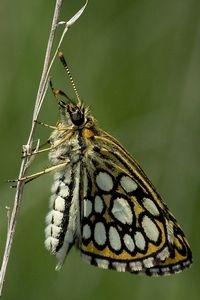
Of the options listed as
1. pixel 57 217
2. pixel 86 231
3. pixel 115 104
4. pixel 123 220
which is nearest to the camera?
pixel 57 217

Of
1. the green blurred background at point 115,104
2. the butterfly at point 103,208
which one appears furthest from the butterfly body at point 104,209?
the green blurred background at point 115,104

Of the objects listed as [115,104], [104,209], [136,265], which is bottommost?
[136,265]

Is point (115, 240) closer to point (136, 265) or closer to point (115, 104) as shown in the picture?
point (136, 265)

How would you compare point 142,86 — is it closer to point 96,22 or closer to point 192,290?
point 96,22

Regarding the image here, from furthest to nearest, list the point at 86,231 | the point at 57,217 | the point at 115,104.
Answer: the point at 115,104
the point at 86,231
the point at 57,217

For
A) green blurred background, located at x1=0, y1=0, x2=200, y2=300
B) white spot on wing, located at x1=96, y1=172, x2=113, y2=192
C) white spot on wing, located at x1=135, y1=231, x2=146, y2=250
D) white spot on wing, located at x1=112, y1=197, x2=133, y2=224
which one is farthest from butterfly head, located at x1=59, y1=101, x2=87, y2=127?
green blurred background, located at x1=0, y1=0, x2=200, y2=300

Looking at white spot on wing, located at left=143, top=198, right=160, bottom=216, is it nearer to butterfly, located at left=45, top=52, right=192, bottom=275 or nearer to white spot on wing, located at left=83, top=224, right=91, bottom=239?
butterfly, located at left=45, top=52, right=192, bottom=275

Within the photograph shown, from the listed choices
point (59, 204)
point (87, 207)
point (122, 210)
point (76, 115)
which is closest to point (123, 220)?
point (122, 210)

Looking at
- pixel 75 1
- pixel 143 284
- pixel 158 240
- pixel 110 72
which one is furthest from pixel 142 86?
pixel 158 240
